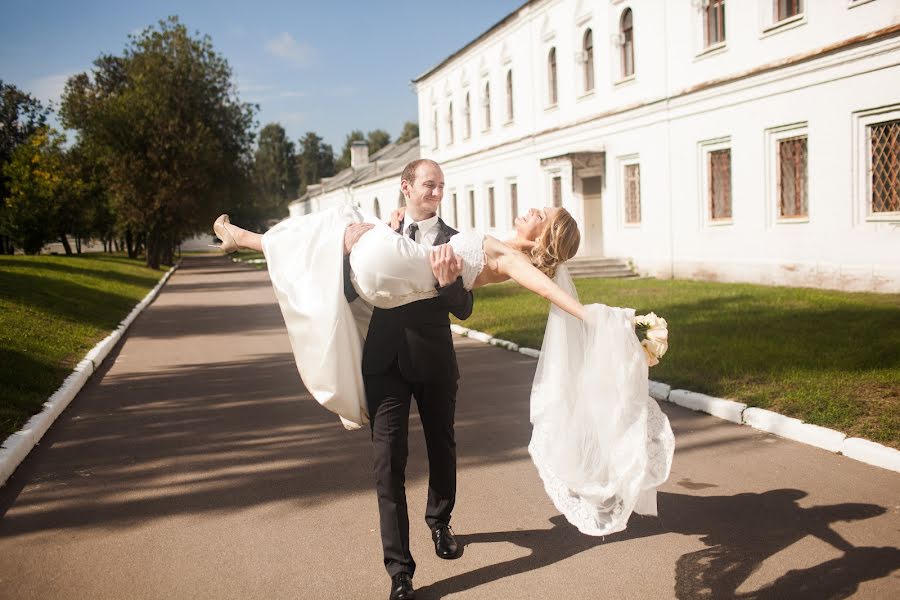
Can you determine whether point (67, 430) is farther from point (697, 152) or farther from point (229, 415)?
point (697, 152)

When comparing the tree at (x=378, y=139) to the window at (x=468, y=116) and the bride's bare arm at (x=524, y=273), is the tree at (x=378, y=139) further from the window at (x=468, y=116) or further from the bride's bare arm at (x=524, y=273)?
the bride's bare arm at (x=524, y=273)

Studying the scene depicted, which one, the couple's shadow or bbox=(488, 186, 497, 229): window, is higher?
bbox=(488, 186, 497, 229): window

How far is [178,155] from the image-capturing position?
3816 centimetres

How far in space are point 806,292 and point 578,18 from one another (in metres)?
14.5

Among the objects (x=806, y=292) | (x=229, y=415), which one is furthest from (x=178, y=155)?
(x=229, y=415)

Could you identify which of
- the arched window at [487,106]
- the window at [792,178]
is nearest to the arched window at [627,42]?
the window at [792,178]

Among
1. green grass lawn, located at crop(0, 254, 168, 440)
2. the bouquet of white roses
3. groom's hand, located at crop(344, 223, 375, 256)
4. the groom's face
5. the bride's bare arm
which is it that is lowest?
green grass lawn, located at crop(0, 254, 168, 440)

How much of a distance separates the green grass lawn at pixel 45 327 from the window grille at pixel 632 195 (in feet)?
48.6

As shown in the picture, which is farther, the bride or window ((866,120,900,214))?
window ((866,120,900,214))

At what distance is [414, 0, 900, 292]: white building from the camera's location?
16.8 meters

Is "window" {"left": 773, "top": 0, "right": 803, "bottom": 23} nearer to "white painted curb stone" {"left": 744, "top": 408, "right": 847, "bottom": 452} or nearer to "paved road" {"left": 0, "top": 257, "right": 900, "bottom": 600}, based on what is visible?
"paved road" {"left": 0, "top": 257, "right": 900, "bottom": 600}

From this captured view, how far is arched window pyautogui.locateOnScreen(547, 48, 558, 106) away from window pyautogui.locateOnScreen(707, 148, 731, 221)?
9.79 meters

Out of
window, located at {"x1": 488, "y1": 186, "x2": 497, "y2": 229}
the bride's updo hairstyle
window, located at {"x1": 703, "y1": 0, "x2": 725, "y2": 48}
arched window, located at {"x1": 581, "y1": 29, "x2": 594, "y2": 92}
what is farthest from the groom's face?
window, located at {"x1": 488, "y1": 186, "x2": 497, "y2": 229}

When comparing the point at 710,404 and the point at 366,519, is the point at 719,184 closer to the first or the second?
the point at 710,404
